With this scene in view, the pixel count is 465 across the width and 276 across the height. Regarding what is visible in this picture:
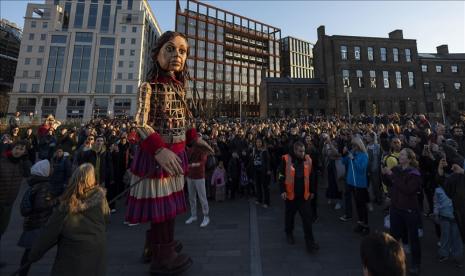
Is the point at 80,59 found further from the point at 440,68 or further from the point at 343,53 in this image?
the point at 440,68

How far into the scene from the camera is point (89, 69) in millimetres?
55375

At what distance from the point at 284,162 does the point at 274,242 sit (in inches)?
63.9

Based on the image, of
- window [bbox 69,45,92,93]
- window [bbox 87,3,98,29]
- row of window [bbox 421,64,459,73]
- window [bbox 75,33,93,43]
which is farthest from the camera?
window [bbox 87,3,98,29]

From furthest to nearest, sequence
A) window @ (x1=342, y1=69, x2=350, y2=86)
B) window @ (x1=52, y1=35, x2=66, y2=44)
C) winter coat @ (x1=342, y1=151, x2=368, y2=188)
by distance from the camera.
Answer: window @ (x1=52, y1=35, x2=66, y2=44)
window @ (x1=342, y1=69, x2=350, y2=86)
winter coat @ (x1=342, y1=151, x2=368, y2=188)

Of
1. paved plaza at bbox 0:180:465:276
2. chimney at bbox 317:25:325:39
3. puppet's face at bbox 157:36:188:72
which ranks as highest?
chimney at bbox 317:25:325:39

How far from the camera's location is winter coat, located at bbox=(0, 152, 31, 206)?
156 inches

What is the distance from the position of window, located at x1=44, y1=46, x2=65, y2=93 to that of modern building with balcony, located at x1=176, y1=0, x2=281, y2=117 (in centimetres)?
2796

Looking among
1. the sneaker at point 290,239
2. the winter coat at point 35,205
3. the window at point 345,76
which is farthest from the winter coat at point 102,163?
the window at point 345,76

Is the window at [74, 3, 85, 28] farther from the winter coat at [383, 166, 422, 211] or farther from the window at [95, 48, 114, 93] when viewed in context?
the winter coat at [383, 166, 422, 211]

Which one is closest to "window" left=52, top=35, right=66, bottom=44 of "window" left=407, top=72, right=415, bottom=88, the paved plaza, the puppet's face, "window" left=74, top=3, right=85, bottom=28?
"window" left=74, top=3, right=85, bottom=28

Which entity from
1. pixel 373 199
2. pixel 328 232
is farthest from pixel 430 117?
pixel 328 232

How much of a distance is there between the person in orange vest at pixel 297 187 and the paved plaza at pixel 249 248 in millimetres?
542

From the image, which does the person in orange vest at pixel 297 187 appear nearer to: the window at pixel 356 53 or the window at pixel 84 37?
the window at pixel 356 53

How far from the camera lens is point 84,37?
56.7 metres
